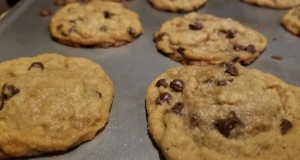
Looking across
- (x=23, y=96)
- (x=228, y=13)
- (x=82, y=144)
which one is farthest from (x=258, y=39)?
(x=23, y=96)

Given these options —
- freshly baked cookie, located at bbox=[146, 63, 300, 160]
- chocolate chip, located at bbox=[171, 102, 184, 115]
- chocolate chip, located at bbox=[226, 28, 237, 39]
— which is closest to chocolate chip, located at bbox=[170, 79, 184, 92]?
freshly baked cookie, located at bbox=[146, 63, 300, 160]

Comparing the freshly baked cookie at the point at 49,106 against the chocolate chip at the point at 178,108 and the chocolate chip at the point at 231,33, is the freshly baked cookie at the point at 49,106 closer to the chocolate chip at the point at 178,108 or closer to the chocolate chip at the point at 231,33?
the chocolate chip at the point at 178,108

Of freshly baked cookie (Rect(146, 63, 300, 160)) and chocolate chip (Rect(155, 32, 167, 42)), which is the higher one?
freshly baked cookie (Rect(146, 63, 300, 160))

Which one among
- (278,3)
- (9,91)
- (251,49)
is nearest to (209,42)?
(251,49)

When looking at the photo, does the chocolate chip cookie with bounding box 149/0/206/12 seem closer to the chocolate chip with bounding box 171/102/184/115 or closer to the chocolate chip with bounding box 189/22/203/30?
the chocolate chip with bounding box 189/22/203/30

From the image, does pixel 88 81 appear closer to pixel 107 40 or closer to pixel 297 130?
pixel 107 40

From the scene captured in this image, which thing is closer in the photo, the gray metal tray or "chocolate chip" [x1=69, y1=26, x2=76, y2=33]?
the gray metal tray

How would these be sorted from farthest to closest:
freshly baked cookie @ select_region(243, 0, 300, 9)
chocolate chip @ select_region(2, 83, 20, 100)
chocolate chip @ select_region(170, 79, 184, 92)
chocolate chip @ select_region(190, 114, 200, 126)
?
freshly baked cookie @ select_region(243, 0, 300, 9) → chocolate chip @ select_region(170, 79, 184, 92) → chocolate chip @ select_region(2, 83, 20, 100) → chocolate chip @ select_region(190, 114, 200, 126)
